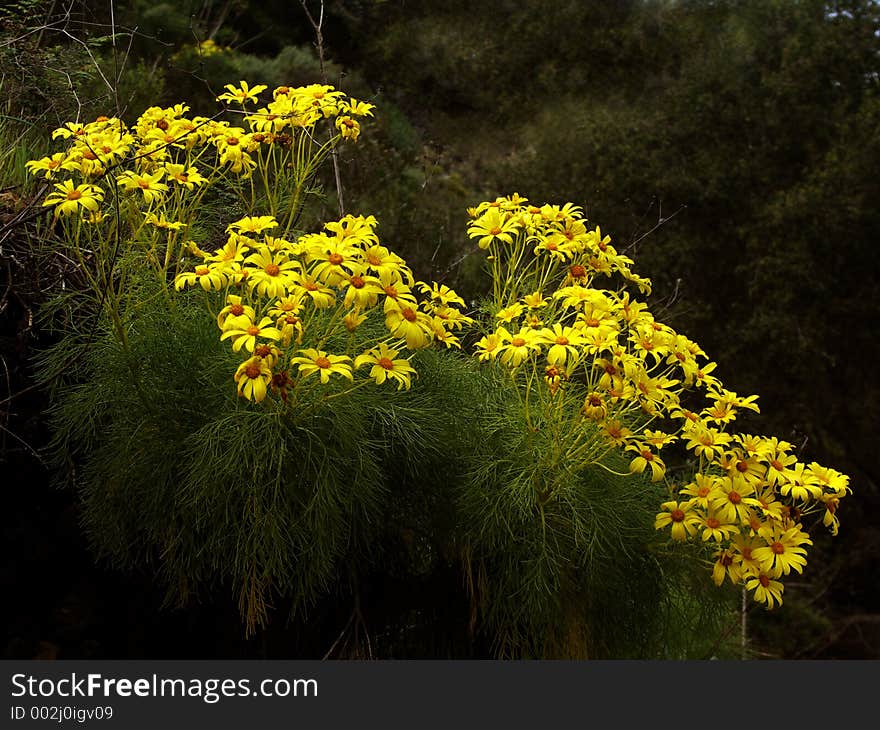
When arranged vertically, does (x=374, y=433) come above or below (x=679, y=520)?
below

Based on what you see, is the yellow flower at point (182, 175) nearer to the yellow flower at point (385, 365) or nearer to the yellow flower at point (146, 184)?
the yellow flower at point (146, 184)

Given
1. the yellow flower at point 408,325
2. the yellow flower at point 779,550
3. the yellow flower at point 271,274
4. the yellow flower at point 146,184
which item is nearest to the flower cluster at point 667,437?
the yellow flower at point 779,550

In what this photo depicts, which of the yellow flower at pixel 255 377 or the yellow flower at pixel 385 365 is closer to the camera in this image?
the yellow flower at pixel 255 377

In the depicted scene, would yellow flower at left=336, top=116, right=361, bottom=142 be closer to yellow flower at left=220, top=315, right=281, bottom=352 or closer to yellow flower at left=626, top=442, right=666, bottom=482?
yellow flower at left=220, top=315, right=281, bottom=352

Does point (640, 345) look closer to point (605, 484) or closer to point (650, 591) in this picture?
point (605, 484)

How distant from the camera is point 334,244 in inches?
67.2

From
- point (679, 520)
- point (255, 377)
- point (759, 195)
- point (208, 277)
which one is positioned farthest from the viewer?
point (759, 195)

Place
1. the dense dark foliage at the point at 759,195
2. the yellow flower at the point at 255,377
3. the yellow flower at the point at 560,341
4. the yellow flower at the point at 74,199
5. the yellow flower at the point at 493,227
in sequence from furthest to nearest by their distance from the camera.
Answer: the dense dark foliage at the point at 759,195 < the yellow flower at the point at 493,227 < the yellow flower at the point at 74,199 < the yellow flower at the point at 560,341 < the yellow flower at the point at 255,377

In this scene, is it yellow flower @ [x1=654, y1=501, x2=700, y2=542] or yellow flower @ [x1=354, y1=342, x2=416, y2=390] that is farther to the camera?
yellow flower @ [x1=654, y1=501, x2=700, y2=542]

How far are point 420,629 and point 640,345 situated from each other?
0.88m

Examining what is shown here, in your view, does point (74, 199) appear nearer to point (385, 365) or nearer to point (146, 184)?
point (146, 184)

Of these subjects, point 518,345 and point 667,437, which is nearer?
point 518,345

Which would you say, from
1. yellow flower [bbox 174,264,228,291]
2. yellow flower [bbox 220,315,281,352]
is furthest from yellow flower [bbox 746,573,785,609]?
yellow flower [bbox 174,264,228,291]

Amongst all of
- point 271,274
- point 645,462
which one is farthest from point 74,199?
point 645,462
